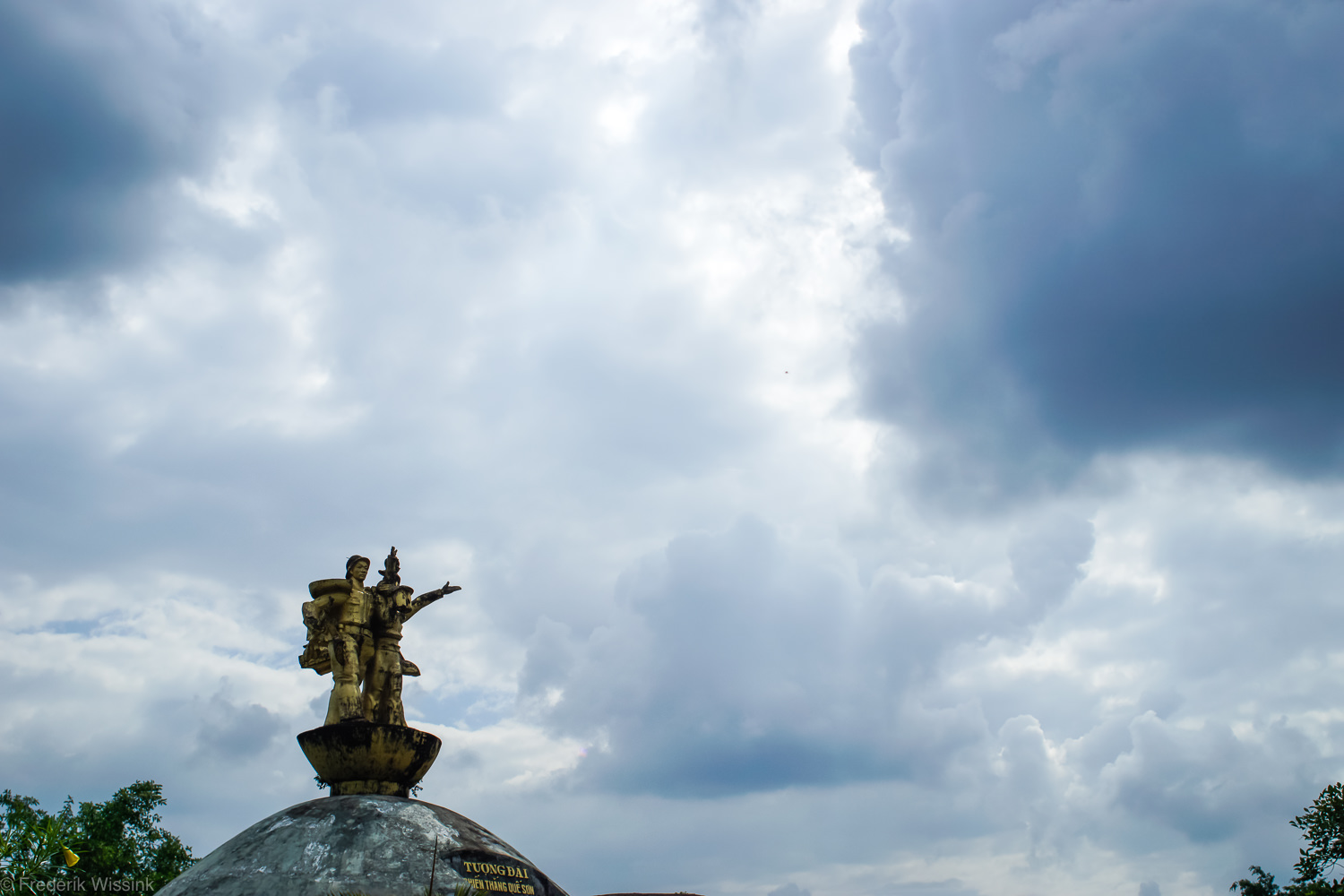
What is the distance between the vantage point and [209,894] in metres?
11.5

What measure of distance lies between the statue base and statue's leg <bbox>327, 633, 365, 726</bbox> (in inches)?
16.5

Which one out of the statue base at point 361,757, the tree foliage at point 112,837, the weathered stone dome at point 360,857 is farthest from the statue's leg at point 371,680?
the tree foliage at point 112,837

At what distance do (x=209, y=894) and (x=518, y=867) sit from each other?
146 inches

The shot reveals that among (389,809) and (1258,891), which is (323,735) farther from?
(1258,891)

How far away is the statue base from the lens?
1336 cm

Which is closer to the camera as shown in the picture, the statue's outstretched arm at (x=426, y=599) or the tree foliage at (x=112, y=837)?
the statue's outstretched arm at (x=426, y=599)

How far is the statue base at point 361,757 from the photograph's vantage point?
43.8 feet

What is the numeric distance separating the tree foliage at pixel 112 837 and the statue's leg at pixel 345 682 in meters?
24.4

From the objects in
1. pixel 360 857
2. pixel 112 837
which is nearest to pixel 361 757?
pixel 360 857

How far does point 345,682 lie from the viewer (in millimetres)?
14227

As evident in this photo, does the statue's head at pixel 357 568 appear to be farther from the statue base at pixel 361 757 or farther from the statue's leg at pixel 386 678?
the statue base at pixel 361 757

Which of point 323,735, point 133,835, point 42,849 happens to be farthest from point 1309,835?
point 133,835

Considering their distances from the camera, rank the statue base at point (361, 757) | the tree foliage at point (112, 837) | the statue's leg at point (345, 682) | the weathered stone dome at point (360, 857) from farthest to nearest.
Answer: the tree foliage at point (112, 837) < the statue's leg at point (345, 682) < the statue base at point (361, 757) < the weathered stone dome at point (360, 857)

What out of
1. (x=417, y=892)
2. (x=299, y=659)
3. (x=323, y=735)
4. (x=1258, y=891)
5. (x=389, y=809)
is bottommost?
(x=1258, y=891)
